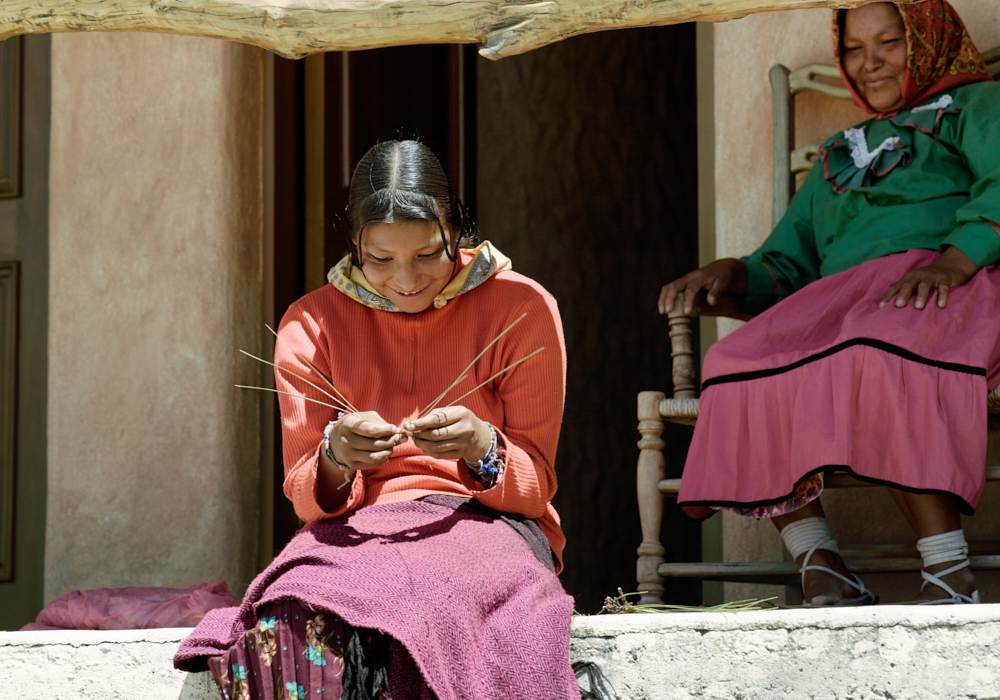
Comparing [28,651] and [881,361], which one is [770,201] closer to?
[881,361]

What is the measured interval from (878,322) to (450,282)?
0.97 m

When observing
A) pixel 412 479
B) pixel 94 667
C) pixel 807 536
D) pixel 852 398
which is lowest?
pixel 94 667

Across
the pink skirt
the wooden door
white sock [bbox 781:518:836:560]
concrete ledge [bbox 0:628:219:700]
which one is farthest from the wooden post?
the wooden door

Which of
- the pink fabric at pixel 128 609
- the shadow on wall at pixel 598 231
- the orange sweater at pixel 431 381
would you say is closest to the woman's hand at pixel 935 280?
the orange sweater at pixel 431 381

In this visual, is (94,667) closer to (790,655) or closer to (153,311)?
(790,655)

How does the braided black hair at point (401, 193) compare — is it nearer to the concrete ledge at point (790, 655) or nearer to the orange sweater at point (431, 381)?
the orange sweater at point (431, 381)

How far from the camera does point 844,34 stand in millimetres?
3229

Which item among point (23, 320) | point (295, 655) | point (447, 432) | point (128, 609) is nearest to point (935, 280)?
point (447, 432)

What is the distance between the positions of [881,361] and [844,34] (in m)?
1.05

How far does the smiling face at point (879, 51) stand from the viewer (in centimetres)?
313

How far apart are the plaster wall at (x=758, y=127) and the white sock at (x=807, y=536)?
0.74 meters

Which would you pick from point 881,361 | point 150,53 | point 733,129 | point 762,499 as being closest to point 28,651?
point 762,499

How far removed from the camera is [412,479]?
217 centimetres

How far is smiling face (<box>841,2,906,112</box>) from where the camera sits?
3129mm
